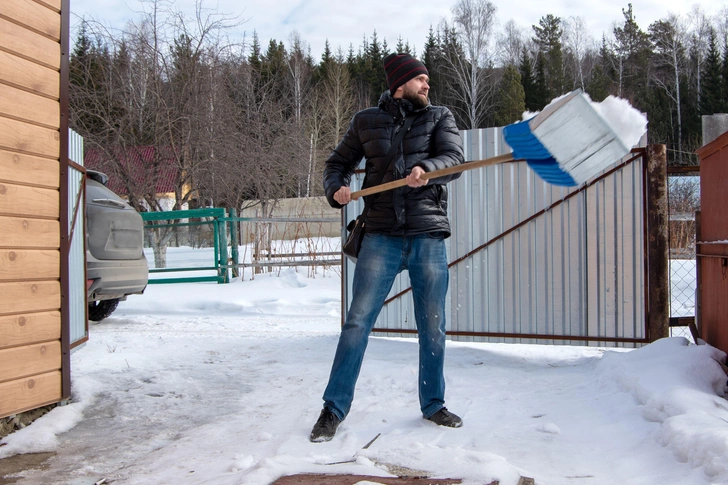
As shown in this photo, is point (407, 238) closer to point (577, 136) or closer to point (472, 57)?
point (577, 136)

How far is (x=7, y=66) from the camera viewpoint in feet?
9.73

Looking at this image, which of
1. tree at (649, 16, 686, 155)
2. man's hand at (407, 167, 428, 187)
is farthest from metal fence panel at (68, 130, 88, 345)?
tree at (649, 16, 686, 155)

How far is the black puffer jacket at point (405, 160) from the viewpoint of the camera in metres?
2.95

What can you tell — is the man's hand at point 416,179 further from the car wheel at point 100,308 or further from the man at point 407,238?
the car wheel at point 100,308

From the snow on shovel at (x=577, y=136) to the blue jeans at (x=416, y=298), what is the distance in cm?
52

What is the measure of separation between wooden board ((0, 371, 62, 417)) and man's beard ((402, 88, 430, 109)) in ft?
7.93

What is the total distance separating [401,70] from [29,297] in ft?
7.35

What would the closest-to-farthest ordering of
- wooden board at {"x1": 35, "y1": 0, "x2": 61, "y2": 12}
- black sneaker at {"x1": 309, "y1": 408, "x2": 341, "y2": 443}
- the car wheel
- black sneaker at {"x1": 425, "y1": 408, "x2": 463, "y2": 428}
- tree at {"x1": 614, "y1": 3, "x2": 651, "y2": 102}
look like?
black sneaker at {"x1": 309, "y1": 408, "x2": 341, "y2": 443}, black sneaker at {"x1": 425, "y1": 408, "x2": 463, "y2": 428}, wooden board at {"x1": 35, "y1": 0, "x2": 61, "y2": 12}, the car wheel, tree at {"x1": 614, "y1": 3, "x2": 651, "y2": 102}

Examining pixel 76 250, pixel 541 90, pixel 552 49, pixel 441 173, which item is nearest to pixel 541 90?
pixel 541 90

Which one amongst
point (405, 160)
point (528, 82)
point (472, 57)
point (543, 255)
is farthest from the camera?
point (528, 82)

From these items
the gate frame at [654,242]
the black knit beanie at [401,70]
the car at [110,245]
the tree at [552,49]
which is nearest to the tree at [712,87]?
the tree at [552,49]

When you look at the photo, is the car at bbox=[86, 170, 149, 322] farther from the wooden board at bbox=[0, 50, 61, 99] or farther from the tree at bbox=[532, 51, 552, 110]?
the tree at bbox=[532, 51, 552, 110]

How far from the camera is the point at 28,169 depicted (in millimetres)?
3094

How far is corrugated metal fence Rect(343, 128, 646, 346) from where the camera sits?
183 inches
